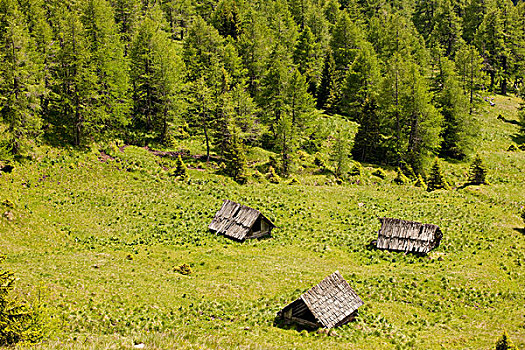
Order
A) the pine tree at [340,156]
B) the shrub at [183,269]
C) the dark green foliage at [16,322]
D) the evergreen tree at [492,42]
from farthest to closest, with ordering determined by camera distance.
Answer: the evergreen tree at [492,42] < the pine tree at [340,156] < the shrub at [183,269] < the dark green foliage at [16,322]

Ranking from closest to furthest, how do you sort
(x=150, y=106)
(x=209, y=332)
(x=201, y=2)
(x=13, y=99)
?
1. (x=209, y=332)
2. (x=13, y=99)
3. (x=150, y=106)
4. (x=201, y=2)

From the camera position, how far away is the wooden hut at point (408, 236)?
113 feet

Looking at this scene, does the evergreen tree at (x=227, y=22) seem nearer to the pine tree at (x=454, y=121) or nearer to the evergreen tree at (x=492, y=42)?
the pine tree at (x=454, y=121)

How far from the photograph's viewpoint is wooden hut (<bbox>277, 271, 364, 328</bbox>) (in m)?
23.5

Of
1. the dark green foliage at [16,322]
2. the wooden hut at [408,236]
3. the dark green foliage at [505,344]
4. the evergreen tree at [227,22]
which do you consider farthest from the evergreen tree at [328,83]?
the dark green foliage at [16,322]

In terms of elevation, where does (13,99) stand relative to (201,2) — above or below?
below

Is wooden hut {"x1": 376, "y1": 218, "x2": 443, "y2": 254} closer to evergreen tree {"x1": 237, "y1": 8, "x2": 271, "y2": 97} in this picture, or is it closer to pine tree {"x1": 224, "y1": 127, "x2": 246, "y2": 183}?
pine tree {"x1": 224, "y1": 127, "x2": 246, "y2": 183}

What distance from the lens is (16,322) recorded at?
15000 millimetres

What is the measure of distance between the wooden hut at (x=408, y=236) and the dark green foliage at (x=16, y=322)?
89.7ft

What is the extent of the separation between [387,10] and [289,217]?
359 ft

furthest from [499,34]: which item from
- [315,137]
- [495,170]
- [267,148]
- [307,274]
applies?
[307,274]

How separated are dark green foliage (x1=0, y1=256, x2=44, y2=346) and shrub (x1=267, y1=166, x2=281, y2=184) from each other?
39.0 metres

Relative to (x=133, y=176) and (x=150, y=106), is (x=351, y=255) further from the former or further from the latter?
(x=150, y=106)

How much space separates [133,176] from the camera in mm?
48125
